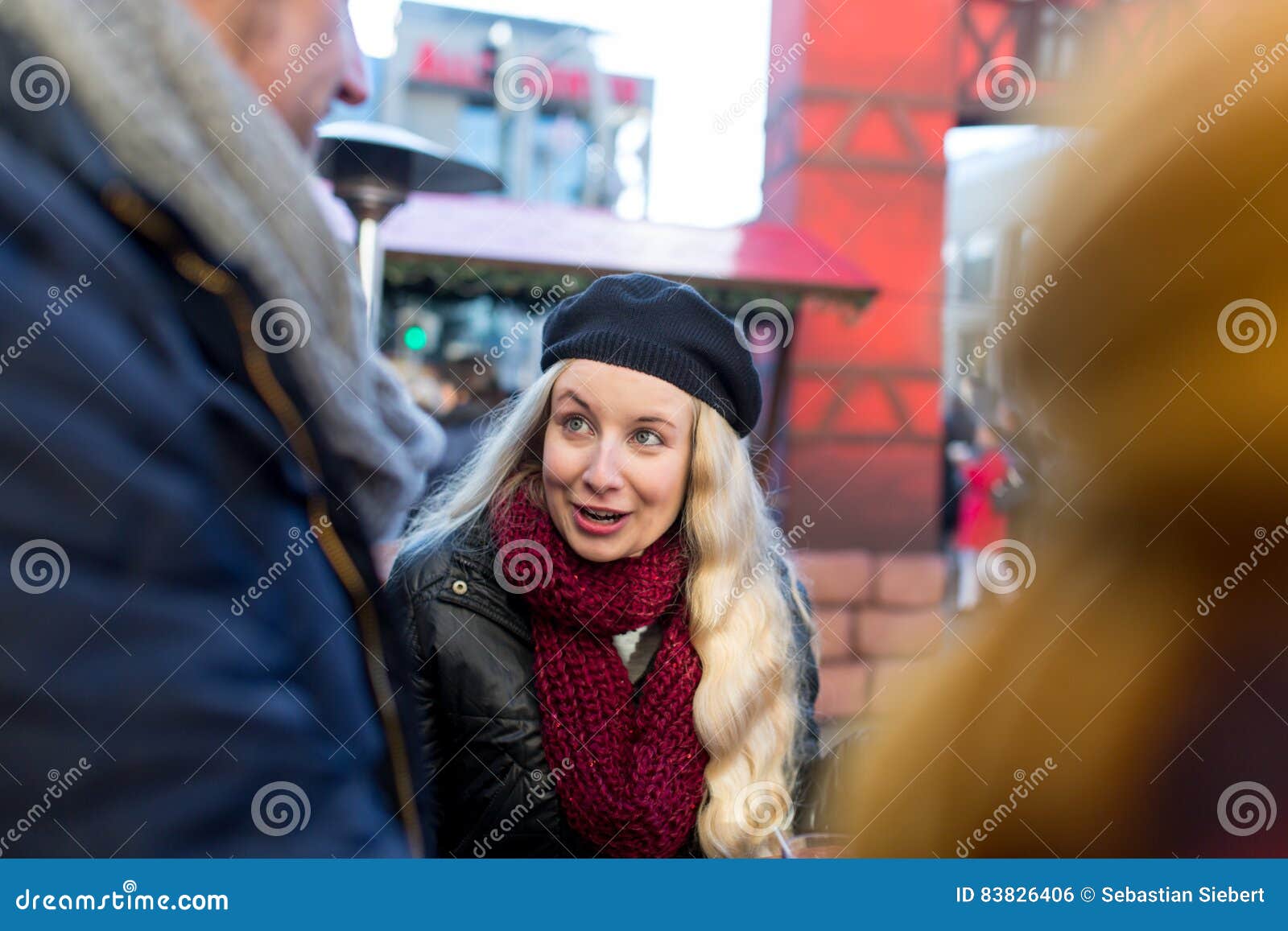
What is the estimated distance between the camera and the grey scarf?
56 cm

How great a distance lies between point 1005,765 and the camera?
534mm

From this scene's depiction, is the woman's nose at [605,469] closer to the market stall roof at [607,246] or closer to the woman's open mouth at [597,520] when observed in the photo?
the woman's open mouth at [597,520]

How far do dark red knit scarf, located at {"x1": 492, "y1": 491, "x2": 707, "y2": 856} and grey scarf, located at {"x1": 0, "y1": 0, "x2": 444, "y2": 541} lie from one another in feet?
1.93

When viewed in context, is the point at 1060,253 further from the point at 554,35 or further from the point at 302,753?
the point at 554,35

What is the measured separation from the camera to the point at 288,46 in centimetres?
65

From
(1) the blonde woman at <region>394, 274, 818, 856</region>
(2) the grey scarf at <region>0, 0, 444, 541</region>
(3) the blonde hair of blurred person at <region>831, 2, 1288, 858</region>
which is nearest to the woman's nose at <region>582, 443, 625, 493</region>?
(1) the blonde woman at <region>394, 274, 818, 856</region>

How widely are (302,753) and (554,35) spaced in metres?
4.20

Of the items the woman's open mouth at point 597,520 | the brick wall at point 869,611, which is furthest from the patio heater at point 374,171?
the brick wall at point 869,611

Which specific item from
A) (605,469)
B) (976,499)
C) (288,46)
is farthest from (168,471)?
(976,499)

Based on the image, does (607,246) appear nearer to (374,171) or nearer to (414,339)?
(374,171)

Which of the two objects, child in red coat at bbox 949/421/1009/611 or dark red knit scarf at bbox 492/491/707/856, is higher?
dark red knit scarf at bbox 492/491/707/856

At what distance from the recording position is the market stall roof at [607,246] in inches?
107

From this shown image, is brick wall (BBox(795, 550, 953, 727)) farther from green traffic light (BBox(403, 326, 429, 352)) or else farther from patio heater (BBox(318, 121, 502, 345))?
green traffic light (BBox(403, 326, 429, 352))
